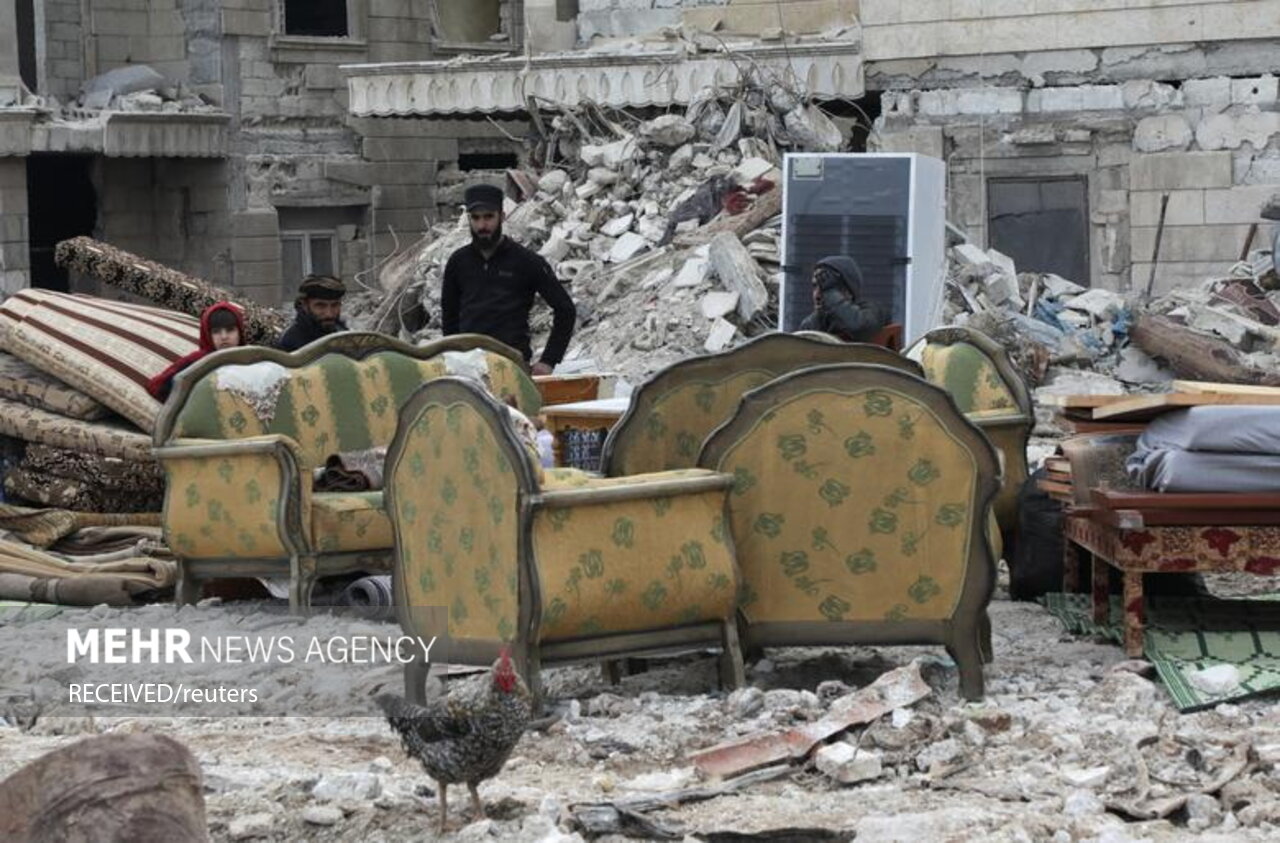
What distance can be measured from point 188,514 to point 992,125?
10763 mm

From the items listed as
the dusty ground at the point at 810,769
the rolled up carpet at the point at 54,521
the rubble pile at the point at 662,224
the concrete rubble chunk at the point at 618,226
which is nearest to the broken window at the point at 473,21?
the rubble pile at the point at 662,224

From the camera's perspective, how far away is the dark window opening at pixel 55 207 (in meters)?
27.1

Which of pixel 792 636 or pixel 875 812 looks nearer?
pixel 875 812

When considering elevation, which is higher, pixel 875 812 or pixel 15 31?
pixel 15 31

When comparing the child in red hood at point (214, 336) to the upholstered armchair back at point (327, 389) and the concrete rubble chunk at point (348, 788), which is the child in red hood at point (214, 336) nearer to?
the upholstered armchair back at point (327, 389)

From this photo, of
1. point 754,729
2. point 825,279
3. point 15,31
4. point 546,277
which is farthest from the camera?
point 15,31

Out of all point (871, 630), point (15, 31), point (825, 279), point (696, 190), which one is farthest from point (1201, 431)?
point (15, 31)

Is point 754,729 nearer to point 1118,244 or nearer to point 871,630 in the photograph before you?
point 871,630

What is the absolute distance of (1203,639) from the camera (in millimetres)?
8008

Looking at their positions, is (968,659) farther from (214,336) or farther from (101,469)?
(101,469)

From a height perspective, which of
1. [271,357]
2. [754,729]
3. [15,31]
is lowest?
[754,729]

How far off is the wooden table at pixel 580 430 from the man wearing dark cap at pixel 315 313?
1.14 metres

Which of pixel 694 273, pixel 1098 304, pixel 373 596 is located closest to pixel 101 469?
pixel 373 596

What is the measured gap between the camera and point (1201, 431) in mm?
7715
